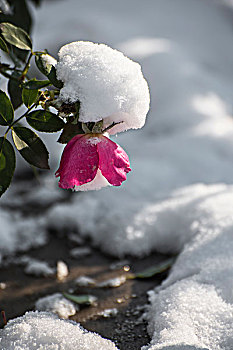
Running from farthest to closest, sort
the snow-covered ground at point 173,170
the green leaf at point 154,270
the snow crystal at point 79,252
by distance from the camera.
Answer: the snow crystal at point 79,252 → the green leaf at point 154,270 → the snow-covered ground at point 173,170

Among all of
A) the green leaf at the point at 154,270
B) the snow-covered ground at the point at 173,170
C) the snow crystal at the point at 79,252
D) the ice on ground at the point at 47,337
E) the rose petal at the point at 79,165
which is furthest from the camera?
the snow crystal at the point at 79,252

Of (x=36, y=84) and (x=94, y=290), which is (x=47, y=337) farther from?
(x=36, y=84)

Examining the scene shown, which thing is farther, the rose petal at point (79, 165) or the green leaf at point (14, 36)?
the green leaf at point (14, 36)

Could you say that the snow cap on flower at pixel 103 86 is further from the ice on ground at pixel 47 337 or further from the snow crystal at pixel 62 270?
the snow crystal at pixel 62 270

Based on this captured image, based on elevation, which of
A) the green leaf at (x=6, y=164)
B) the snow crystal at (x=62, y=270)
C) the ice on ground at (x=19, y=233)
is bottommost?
the ice on ground at (x=19, y=233)

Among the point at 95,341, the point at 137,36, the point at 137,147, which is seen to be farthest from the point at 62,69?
the point at 137,36

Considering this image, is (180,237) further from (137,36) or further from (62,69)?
(137,36)

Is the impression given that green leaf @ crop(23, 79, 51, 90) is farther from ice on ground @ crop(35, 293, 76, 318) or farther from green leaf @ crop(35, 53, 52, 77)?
ice on ground @ crop(35, 293, 76, 318)

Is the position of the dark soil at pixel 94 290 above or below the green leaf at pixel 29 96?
below

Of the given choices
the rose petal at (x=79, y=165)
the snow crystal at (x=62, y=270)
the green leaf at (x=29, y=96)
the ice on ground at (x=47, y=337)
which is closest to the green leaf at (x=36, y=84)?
the green leaf at (x=29, y=96)
